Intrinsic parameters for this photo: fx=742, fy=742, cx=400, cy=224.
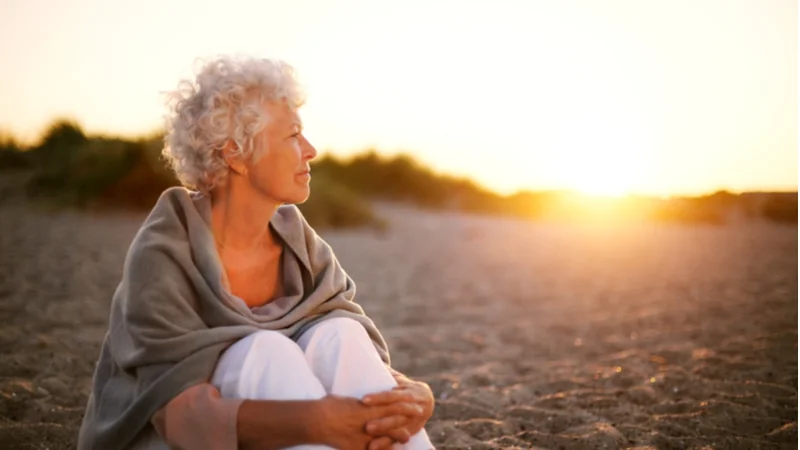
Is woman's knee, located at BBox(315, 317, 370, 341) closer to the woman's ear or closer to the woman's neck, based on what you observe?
the woman's neck

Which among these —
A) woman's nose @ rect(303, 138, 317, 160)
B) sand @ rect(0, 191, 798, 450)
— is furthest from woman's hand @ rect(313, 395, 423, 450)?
sand @ rect(0, 191, 798, 450)

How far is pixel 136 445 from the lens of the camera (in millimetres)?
1843

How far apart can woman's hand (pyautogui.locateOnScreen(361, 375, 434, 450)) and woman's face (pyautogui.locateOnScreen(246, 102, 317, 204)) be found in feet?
1.92

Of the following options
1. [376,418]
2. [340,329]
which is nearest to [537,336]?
[340,329]

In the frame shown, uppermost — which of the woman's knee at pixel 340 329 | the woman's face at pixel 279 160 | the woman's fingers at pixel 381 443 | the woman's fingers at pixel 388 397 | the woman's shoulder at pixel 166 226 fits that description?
the woman's face at pixel 279 160

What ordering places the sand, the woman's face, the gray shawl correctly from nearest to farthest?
the gray shawl < the woman's face < the sand

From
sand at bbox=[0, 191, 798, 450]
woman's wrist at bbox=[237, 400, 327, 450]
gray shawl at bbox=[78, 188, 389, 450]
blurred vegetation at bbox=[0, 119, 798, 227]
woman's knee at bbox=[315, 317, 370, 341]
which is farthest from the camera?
blurred vegetation at bbox=[0, 119, 798, 227]

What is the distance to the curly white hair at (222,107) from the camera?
6.36 ft

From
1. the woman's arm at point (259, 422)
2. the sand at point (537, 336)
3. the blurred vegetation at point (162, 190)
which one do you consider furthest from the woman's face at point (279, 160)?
the blurred vegetation at point (162, 190)

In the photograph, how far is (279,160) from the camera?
6.48ft

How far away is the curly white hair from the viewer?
6.36ft

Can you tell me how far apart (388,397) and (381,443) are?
0.35 ft

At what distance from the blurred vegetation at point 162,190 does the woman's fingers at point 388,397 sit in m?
7.76

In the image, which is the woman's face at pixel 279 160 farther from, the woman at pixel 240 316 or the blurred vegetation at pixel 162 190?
the blurred vegetation at pixel 162 190
